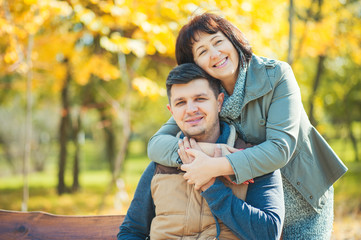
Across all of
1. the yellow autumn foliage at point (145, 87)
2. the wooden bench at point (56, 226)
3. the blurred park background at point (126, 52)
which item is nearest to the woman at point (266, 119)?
the blurred park background at point (126, 52)

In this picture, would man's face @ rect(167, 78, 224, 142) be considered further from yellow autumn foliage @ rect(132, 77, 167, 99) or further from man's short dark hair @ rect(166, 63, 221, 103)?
yellow autumn foliage @ rect(132, 77, 167, 99)

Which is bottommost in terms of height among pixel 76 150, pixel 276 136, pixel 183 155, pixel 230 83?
pixel 76 150

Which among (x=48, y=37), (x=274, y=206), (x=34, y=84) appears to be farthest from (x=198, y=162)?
(x=34, y=84)

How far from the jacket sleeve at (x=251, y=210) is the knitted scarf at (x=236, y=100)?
0.45 metres

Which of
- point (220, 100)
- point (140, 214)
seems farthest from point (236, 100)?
point (140, 214)

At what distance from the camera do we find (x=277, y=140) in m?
1.90

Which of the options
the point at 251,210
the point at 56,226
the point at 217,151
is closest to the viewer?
the point at 251,210

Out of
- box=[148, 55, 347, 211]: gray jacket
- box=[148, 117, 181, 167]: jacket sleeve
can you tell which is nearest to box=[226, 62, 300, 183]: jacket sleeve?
box=[148, 55, 347, 211]: gray jacket

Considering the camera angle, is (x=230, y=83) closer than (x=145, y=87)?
Yes

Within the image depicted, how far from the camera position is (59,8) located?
4664mm

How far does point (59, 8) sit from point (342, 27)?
5630 mm

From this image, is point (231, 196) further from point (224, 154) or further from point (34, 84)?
point (34, 84)

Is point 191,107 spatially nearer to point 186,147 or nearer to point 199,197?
point 186,147

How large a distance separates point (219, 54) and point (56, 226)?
67.2 inches
